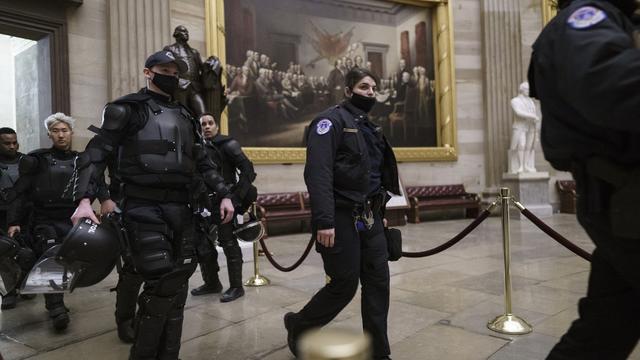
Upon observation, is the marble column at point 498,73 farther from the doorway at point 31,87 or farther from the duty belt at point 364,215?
the duty belt at point 364,215

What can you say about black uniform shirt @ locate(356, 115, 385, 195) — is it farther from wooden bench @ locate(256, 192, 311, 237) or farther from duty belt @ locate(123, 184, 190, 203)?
wooden bench @ locate(256, 192, 311, 237)

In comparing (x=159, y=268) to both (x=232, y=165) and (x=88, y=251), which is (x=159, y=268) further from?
(x=232, y=165)

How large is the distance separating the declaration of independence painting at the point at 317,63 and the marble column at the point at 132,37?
152cm

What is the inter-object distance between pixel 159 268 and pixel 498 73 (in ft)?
35.7

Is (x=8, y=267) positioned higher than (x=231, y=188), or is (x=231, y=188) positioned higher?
(x=231, y=188)

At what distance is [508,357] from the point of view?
273 centimetres

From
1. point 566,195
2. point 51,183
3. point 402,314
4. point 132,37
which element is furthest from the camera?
point 566,195

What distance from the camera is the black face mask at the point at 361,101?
8.90 feet

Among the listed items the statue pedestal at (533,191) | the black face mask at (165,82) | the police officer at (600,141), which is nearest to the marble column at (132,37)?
the black face mask at (165,82)

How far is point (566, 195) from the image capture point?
11367 mm

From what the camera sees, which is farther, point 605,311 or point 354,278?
point 354,278

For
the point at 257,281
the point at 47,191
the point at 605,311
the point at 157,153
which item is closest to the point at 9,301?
the point at 47,191

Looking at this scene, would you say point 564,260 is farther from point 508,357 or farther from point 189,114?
point 189,114

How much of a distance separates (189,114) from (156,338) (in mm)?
1308
